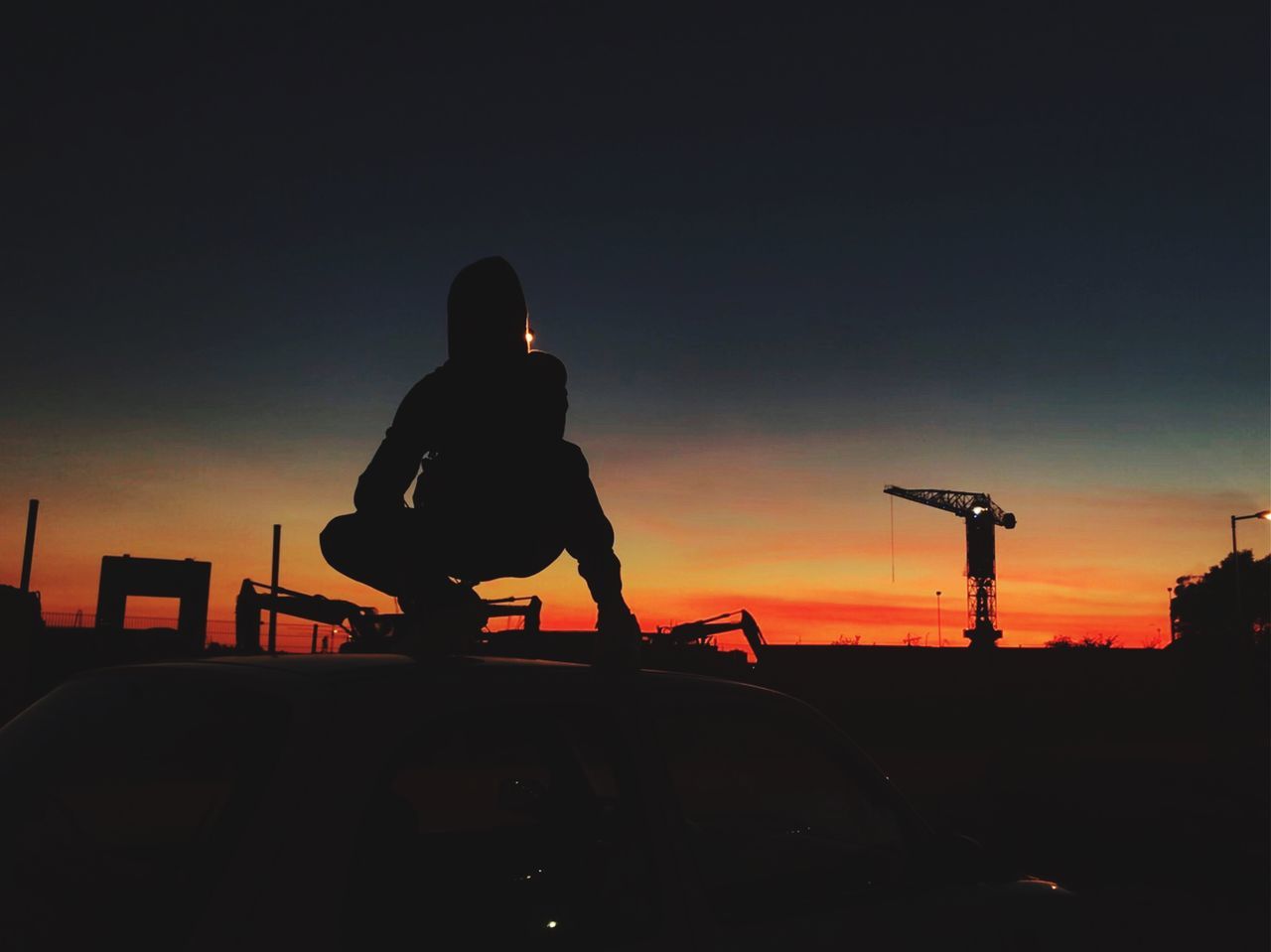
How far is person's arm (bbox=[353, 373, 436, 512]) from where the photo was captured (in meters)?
3.30

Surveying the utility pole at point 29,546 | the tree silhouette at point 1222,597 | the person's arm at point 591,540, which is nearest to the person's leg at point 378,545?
the person's arm at point 591,540

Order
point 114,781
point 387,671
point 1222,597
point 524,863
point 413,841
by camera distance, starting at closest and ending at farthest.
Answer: point 387,671 < point 413,841 < point 114,781 < point 524,863 < point 1222,597

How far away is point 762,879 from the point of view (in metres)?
2.63

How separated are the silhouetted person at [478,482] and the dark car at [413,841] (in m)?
0.55

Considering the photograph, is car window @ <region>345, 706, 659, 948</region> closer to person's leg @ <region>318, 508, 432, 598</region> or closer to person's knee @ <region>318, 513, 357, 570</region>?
person's leg @ <region>318, 508, 432, 598</region>

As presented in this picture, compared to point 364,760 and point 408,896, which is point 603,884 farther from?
point 364,760

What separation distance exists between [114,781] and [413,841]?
78 centimetres

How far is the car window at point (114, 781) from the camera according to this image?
1860mm

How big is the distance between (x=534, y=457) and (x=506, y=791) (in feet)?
3.57

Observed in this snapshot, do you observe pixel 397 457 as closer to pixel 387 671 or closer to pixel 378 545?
pixel 378 545

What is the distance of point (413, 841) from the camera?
2436mm

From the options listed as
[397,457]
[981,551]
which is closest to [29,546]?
[397,457]

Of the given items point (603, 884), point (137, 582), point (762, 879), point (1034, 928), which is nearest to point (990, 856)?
point (1034, 928)

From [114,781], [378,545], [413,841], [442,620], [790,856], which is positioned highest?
[378,545]
